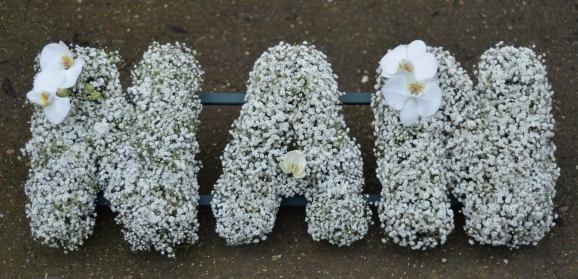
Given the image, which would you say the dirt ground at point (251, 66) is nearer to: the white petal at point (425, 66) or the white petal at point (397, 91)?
the white petal at point (397, 91)

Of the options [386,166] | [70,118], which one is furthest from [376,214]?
[70,118]

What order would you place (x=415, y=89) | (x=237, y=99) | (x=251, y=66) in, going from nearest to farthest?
(x=415, y=89), (x=237, y=99), (x=251, y=66)

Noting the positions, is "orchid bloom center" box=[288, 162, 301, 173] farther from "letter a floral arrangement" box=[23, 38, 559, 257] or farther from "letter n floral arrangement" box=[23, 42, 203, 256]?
"letter n floral arrangement" box=[23, 42, 203, 256]

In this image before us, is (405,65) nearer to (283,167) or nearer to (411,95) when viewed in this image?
(411,95)

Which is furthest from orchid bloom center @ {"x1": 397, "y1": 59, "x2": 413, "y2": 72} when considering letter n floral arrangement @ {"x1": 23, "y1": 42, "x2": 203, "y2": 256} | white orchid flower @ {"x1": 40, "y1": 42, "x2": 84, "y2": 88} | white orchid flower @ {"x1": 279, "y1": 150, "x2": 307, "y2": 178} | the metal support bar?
white orchid flower @ {"x1": 40, "y1": 42, "x2": 84, "y2": 88}

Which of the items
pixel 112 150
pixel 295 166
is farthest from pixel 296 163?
pixel 112 150

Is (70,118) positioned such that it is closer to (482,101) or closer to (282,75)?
(282,75)

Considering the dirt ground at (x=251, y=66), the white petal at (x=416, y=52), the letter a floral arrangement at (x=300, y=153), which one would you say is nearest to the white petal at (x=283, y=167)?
the letter a floral arrangement at (x=300, y=153)
